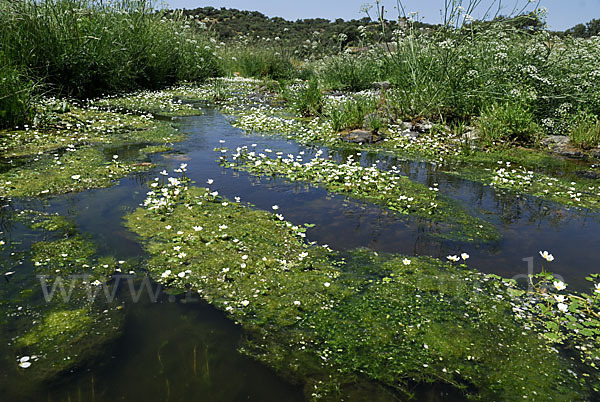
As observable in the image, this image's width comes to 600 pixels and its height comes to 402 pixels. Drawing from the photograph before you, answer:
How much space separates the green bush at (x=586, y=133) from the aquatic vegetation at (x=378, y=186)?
3619mm

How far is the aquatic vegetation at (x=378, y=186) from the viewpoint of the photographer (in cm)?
444

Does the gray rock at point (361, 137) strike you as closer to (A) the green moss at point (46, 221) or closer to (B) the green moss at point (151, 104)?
(B) the green moss at point (151, 104)

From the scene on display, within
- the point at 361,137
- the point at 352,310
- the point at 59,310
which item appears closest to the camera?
the point at 59,310

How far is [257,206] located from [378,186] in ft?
5.77

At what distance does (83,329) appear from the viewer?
2639 mm

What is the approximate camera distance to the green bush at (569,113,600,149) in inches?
279

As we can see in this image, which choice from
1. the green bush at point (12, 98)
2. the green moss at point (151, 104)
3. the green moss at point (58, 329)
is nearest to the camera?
the green moss at point (58, 329)

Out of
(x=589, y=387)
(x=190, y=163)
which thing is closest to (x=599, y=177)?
(x=589, y=387)

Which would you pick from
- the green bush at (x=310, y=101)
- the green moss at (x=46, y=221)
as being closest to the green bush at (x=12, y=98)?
the green moss at (x=46, y=221)

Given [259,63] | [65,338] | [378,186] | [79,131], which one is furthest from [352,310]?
[259,63]

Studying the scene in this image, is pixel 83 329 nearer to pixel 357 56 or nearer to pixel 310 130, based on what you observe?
pixel 310 130

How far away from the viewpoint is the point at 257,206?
15.8 ft

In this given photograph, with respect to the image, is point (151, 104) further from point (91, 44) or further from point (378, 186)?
point (378, 186)

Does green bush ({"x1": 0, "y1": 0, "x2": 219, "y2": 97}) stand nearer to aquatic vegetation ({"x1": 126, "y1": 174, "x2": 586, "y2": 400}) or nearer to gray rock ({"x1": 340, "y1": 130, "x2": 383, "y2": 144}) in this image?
gray rock ({"x1": 340, "y1": 130, "x2": 383, "y2": 144})
